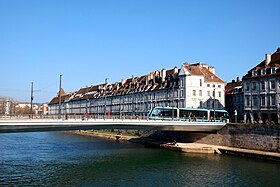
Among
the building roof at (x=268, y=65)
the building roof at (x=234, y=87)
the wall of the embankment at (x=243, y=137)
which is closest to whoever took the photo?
the wall of the embankment at (x=243, y=137)

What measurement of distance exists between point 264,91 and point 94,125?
120ft

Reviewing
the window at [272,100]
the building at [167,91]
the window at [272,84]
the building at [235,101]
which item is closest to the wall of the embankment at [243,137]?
the building at [167,91]

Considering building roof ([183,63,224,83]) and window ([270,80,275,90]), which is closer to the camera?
window ([270,80,275,90])

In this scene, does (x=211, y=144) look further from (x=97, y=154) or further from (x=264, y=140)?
(x=97, y=154)

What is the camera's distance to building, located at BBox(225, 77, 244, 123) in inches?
3204

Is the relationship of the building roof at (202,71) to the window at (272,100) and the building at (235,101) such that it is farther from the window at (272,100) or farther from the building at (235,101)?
the window at (272,100)

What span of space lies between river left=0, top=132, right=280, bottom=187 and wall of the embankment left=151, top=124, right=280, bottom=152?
5.82 metres

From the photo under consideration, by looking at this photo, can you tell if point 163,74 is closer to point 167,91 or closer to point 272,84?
point 167,91

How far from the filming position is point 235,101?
275 feet

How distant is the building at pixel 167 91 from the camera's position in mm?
76438

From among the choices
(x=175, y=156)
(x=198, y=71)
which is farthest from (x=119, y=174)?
(x=198, y=71)

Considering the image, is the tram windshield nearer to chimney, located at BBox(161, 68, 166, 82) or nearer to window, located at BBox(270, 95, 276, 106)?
window, located at BBox(270, 95, 276, 106)

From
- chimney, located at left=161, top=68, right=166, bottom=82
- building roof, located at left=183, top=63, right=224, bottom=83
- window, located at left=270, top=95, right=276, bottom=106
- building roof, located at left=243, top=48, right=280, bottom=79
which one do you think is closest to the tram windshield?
window, located at left=270, top=95, right=276, bottom=106

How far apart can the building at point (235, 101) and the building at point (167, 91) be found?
4821 mm
